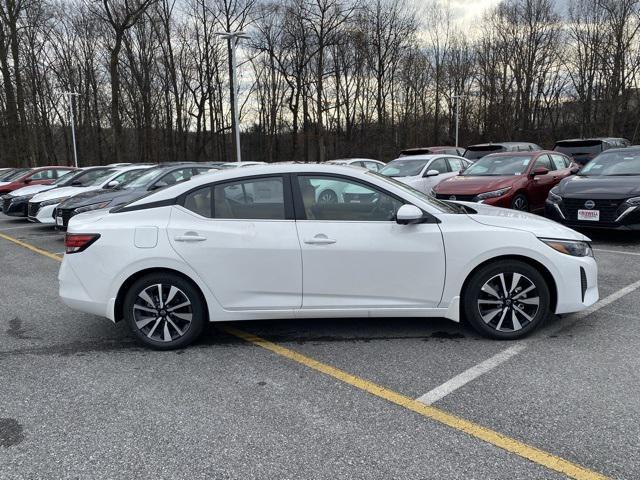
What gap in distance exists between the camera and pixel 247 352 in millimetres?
4281

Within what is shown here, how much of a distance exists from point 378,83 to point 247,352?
4212cm

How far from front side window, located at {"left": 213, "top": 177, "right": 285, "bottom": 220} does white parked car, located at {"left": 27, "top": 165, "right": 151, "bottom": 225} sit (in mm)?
8289

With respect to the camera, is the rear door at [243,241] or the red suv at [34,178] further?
the red suv at [34,178]

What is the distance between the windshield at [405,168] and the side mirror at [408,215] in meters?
8.92

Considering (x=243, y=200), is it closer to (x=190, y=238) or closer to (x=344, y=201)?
(x=190, y=238)

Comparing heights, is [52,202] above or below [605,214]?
above

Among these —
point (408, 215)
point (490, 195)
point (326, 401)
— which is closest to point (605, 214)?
point (490, 195)

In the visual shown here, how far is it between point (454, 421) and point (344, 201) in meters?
1.94

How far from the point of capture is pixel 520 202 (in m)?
10.2

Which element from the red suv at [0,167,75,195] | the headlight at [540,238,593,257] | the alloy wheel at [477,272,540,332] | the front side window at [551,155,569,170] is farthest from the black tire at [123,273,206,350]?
the red suv at [0,167,75,195]

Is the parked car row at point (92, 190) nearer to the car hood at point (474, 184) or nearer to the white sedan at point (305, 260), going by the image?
the white sedan at point (305, 260)

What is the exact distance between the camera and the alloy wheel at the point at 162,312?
14.0 ft

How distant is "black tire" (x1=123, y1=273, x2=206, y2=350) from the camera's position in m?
4.24

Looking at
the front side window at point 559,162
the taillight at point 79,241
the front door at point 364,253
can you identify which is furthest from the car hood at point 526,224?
the front side window at point 559,162
